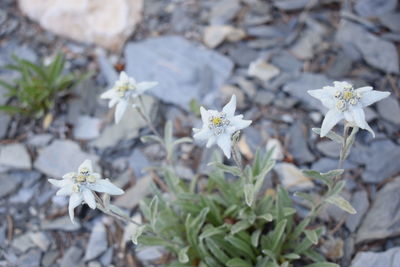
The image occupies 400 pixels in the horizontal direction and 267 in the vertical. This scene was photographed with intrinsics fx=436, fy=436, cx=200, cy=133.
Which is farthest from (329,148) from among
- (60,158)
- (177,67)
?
(60,158)

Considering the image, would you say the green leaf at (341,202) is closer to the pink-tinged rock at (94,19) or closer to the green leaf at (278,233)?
the green leaf at (278,233)

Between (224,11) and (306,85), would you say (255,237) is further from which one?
(224,11)

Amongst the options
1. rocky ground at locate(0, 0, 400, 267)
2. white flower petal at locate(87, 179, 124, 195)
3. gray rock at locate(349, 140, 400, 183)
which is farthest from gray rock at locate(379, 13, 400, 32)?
white flower petal at locate(87, 179, 124, 195)

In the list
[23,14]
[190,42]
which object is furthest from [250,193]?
[23,14]

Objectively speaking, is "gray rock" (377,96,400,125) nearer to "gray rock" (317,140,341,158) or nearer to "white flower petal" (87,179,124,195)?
"gray rock" (317,140,341,158)

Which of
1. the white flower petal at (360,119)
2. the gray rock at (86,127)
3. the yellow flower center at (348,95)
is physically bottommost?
the gray rock at (86,127)

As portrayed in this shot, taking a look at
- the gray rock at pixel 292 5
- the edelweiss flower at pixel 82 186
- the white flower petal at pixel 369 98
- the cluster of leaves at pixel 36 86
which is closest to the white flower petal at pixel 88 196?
the edelweiss flower at pixel 82 186

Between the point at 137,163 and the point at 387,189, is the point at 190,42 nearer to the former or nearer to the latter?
the point at 137,163
